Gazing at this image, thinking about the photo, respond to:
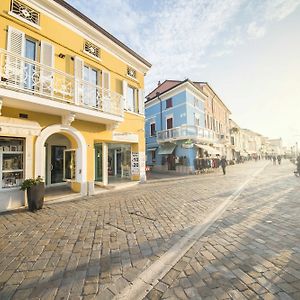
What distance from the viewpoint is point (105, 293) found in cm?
252

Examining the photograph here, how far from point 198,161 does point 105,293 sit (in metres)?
19.7

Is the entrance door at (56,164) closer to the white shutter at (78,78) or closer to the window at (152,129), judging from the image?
the white shutter at (78,78)

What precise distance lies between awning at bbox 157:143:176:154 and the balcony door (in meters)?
12.7

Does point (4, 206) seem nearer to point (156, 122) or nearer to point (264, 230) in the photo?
point (264, 230)

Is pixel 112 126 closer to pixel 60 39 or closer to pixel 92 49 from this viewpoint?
pixel 92 49

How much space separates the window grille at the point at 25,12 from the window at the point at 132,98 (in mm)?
5970

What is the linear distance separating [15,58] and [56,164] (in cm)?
670

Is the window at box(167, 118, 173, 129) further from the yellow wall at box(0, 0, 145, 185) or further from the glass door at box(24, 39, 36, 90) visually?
the glass door at box(24, 39, 36, 90)

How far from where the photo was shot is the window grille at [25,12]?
24.0ft

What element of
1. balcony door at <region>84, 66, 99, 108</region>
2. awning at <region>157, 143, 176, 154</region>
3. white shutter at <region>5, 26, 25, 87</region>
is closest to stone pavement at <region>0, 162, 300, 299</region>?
white shutter at <region>5, 26, 25, 87</region>

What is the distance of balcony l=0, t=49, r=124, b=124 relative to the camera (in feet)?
21.4

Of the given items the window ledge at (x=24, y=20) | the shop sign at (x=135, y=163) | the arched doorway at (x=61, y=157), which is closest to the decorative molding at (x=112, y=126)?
the arched doorway at (x=61, y=157)

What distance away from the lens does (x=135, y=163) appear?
1341 cm

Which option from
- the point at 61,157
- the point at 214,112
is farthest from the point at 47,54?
the point at 214,112
